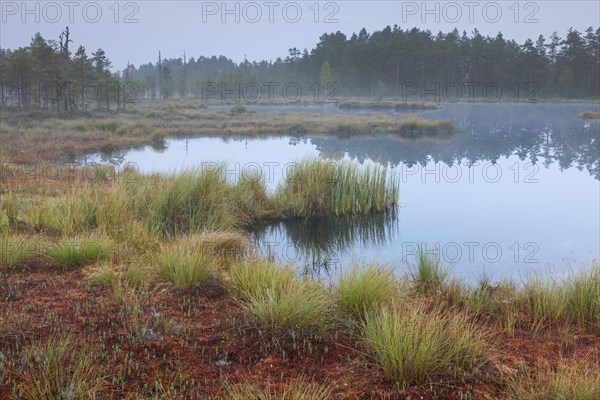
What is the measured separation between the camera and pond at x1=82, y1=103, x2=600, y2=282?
8.71m

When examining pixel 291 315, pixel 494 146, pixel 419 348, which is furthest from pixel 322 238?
pixel 494 146

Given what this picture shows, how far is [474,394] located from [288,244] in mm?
6242

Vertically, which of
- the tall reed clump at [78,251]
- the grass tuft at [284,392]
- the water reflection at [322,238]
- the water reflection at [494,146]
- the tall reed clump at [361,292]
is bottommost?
the water reflection at [322,238]

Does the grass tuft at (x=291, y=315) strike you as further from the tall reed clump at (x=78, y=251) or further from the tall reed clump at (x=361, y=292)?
the tall reed clump at (x=78, y=251)

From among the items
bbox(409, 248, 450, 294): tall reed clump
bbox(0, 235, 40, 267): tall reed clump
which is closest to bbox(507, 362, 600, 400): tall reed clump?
bbox(409, 248, 450, 294): tall reed clump

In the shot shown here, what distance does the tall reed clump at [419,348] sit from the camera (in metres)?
3.51

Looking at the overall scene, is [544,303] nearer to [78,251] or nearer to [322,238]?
[78,251]

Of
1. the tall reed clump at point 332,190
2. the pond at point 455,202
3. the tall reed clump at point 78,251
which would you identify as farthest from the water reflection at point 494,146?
the tall reed clump at point 78,251

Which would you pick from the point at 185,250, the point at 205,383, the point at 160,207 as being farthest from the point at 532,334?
the point at 160,207

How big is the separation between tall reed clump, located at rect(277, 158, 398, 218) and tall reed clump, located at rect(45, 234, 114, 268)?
5345 millimetres

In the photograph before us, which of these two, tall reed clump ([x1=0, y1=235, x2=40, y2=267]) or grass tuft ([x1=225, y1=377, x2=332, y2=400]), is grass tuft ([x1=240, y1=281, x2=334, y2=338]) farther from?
tall reed clump ([x1=0, y1=235, x2=40, y2=267])

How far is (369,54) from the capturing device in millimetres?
69875

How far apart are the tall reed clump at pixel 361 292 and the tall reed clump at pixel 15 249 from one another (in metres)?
3.25

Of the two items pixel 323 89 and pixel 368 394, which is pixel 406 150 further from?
pixel 323 89
